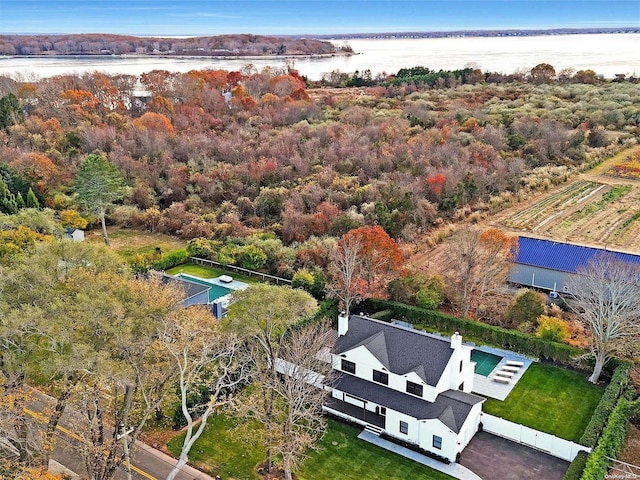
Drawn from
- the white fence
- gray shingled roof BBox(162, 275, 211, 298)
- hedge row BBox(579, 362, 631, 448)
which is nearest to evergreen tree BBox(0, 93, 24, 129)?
gray shingled roof BBox(162, 275, 211, 298)

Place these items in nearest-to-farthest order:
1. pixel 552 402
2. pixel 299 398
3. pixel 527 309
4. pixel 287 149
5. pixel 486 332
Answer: pixel 299 398, pixel 552 402, pixel 486 332, pixel 527 309, pixel 287 149

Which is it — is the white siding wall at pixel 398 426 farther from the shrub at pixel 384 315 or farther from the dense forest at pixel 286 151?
the dense forest at pixel 286 151

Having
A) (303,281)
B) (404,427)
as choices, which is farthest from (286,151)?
(404,427)

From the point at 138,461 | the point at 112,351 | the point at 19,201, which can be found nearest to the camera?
the point at 112,351

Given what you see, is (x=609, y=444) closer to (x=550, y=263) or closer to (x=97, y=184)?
(x=550, y=263)

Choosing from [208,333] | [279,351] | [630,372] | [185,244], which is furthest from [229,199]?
[630,372]

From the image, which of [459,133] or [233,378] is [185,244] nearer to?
[233,378]
